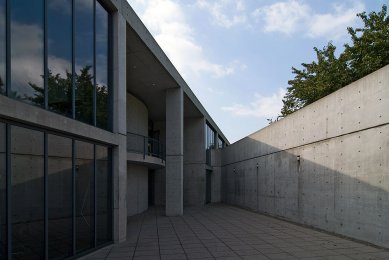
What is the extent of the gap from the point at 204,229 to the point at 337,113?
6.23 m

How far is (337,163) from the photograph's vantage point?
1213 centimetres

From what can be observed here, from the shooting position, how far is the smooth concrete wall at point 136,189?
19.8 meters

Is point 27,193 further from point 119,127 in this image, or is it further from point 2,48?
point 119,127

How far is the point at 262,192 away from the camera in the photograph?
20.5 m

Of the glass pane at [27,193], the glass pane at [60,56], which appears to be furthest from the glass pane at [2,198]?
the glass pane at [60,56]

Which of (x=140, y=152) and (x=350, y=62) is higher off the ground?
(x=350, y=62)

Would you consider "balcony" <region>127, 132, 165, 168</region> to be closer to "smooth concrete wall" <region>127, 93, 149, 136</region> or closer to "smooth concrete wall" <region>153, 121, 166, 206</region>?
"smooth concrete wall" <region>127, 93, 149, 136</region>

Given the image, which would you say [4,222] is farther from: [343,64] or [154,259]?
[343,64]

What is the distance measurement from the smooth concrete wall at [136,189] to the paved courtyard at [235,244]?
4.92 m

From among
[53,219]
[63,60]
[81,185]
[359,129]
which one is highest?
[63,60]

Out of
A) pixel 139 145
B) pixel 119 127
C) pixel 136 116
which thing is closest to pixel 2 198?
pixel 119 127

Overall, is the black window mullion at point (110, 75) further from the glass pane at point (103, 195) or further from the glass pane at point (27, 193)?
the glass pane at point (27, 193)

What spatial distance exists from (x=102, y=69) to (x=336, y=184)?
800cm

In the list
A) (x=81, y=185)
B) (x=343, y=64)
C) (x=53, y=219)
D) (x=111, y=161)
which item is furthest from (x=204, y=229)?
(x=343, y=64)
